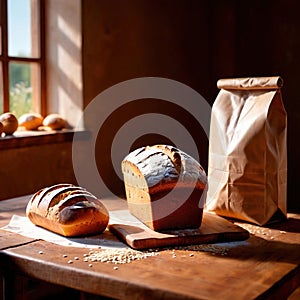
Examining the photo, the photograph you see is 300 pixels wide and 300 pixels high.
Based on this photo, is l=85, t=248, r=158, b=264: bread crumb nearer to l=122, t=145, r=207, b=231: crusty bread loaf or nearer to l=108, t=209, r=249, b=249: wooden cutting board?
l=108, t=209, r=249, b=249: wooden cutting board

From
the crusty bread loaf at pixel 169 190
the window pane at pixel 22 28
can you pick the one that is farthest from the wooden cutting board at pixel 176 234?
the window pane at pixel 22 28

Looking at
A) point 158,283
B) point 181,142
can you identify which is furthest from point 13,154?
point 158,283

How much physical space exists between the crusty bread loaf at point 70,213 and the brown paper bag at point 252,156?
0.35 meters

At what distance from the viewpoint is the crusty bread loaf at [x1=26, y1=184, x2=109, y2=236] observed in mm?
1197

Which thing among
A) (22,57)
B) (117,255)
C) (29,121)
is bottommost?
(117,255)

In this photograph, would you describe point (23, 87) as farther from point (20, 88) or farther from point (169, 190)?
point (169, 190)

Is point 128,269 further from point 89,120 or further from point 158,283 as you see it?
point 89,120

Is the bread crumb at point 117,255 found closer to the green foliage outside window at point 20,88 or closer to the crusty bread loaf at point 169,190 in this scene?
the crusty bread loaf at point 169,190

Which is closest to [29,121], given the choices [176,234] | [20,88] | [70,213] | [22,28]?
[20,88]

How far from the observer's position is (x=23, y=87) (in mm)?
2449

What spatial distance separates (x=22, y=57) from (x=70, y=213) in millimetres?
1429

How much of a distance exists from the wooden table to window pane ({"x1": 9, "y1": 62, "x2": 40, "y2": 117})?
50.0 inches

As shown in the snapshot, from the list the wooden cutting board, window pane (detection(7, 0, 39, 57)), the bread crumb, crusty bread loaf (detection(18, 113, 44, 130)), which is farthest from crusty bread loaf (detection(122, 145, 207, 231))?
window pane (detection(7, 0, 39, 57))

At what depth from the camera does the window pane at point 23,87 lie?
241cm
